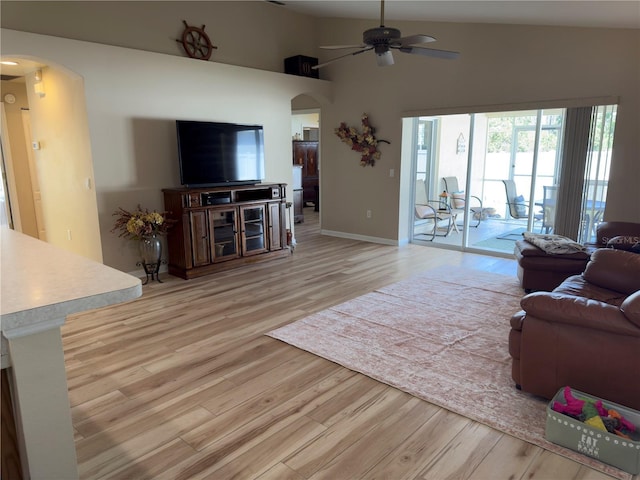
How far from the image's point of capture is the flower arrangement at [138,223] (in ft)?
15.0

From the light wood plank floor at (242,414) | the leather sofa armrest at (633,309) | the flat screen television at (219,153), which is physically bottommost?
the light wood plank floor at (242,414)

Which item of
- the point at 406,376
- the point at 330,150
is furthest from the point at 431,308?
the point at 330,150

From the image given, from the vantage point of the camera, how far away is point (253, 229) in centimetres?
568

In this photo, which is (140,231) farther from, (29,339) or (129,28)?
(29,339)

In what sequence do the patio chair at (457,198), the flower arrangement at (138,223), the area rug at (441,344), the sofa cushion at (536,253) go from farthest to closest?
the patio chair at (457,198), the flower arrangement at (138,223), the sofa cushion at (536,253), the area rug at (441,344)

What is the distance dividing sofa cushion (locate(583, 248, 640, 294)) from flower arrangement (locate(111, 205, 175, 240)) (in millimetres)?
4105

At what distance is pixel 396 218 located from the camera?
676 cm

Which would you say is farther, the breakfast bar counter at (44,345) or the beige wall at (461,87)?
the beige wall at (461,87)

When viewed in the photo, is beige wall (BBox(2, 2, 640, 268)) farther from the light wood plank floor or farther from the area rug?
the area rug

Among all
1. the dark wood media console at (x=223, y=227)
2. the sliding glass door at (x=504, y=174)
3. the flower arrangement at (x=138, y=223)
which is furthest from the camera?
the sliding glass door at (x=504, y=174)

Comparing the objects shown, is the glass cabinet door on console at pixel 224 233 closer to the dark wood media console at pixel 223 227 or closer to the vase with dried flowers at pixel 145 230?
the dark wood media console at pixel 223 227

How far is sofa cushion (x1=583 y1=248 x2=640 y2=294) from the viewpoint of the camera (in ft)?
9.79

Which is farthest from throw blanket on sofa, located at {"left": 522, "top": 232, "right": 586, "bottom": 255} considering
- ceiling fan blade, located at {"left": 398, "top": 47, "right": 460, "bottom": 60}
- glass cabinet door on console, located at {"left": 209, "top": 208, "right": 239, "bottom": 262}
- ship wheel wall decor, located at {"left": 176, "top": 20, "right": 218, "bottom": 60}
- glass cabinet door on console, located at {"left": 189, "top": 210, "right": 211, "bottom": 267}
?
ship wheel wall decor, located at {"left": 176, "top": 20, "right": 218, "bottom": 60}

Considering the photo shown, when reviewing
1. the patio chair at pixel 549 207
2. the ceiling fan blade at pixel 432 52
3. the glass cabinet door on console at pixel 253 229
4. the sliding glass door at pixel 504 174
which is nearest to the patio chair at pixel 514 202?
the sliding glass door at pixel 504 174
